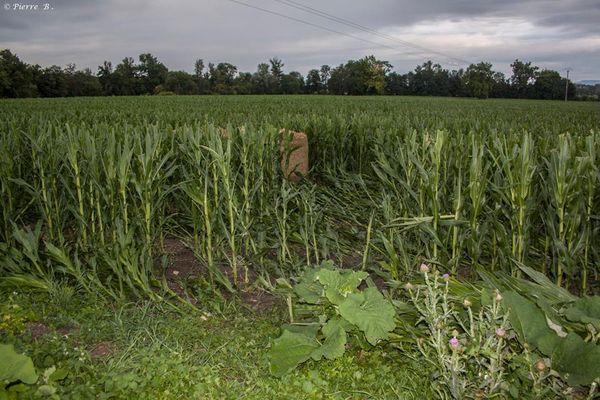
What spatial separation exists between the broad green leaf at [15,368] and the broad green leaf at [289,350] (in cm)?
107

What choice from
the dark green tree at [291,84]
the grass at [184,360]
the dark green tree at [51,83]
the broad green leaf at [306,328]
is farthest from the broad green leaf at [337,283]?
the dark green tree at [291,84]

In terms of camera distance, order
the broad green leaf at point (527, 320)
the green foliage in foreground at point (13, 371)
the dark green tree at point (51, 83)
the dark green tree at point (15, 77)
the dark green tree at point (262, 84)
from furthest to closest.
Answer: the dark green tree at point (262, 84)
the dark green tree at point (51, 83)
the dark green tree at point (15, 77)
the broad green leaf at point (527, 320)
the green foliage in foreground at point (13, 371)

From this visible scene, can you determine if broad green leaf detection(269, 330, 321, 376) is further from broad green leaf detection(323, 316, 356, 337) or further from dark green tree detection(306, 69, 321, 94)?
dark green tree detection(306, 69, 321, 94)

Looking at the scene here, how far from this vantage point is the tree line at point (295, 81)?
61763 millimetres

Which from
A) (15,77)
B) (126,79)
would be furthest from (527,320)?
(126,79)

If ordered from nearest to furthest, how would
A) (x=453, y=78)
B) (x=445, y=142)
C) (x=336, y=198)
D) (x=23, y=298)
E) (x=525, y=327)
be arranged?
(x=525, y=327)
(x=23, y=298)
(x=445, y=142)
(x=336, y=198)
(x=453, y=78)

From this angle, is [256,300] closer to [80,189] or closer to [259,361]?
[259,361]

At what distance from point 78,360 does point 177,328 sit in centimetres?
65

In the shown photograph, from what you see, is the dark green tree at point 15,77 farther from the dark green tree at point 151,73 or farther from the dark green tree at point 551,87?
the dark green tree at point 551,87

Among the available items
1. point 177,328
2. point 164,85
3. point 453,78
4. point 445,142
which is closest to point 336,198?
point 445,142

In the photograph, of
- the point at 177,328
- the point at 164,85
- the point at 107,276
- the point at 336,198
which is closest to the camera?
the point at 177,328

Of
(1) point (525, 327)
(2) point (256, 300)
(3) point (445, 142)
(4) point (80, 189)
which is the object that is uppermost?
(3) point (445, 142)

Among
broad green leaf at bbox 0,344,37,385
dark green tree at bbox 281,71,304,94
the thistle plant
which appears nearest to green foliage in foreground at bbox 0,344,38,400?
broad green leaf at bbox 0,344,37,385

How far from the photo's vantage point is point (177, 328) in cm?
321
